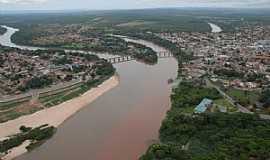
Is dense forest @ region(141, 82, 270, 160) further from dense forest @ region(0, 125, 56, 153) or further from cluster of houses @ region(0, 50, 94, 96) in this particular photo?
cluster of houses @ region(0, 50, 94, 96)

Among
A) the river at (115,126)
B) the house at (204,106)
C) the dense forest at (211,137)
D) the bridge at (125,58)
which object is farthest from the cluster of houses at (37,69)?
the dense forest at (211,137)

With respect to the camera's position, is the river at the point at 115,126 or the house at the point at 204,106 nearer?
the river at the point at 115,126

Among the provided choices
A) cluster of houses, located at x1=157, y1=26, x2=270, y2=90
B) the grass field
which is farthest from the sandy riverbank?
the grass field

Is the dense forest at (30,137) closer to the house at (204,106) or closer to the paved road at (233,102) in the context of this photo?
the house at (204,106)

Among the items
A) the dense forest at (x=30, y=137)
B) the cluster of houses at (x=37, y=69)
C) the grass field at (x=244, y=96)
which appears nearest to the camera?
the dense forest at (x=30, y=137)

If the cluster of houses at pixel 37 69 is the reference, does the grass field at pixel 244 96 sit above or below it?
above

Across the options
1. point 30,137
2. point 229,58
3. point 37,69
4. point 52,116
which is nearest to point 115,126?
point 52,116
